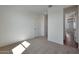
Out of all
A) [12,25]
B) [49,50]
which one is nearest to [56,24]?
[49,50]

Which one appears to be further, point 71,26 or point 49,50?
point 71,26

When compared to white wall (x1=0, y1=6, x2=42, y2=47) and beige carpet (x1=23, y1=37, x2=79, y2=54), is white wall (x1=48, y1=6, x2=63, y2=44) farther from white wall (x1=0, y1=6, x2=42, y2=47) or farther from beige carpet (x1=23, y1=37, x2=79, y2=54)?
white wall (x1=0, y1=6, x2=42, y2=47)

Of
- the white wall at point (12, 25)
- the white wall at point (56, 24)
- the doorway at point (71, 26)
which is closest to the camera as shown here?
the white wall at point (12, 25)

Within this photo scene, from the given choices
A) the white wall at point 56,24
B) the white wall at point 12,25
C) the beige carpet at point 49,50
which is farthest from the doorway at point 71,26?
the white wall at point 12,25

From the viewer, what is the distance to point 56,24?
3762 millimetres

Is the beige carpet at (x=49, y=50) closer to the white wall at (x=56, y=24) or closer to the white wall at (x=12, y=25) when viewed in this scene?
the white wall at (x=12, y=25)

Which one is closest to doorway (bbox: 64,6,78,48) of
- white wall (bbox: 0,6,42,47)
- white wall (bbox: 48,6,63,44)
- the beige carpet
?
white wall (bbox: 48,6,63,44)

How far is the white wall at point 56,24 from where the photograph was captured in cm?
356

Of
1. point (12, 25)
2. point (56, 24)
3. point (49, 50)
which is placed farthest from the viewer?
point (56, 24)

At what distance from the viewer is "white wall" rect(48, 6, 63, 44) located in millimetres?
3559

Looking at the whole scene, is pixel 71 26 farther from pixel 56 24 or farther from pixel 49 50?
pixel 49 50

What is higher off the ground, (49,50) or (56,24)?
(56,24)

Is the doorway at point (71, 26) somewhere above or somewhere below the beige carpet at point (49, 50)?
above
